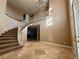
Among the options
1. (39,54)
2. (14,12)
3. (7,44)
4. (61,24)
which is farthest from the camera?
(14,12)

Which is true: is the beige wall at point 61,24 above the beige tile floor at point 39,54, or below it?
above

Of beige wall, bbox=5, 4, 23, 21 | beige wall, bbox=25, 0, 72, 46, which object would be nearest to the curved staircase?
beige wall, bbox=25, 0, 72, 46

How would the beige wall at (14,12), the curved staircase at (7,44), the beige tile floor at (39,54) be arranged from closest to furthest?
the beige tile floor at (39,54) < the curved staircase at (7,44) < the beige wall at (14,12)

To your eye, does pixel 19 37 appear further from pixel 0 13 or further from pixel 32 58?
pixel 32 58

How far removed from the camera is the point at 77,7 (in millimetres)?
3461

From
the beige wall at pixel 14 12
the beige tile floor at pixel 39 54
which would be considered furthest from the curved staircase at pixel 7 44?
the beige wall at pixel 14 12

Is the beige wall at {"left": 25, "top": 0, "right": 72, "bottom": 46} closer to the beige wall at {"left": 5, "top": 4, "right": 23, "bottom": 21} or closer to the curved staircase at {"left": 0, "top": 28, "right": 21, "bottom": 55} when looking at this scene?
the curved staircase at {"left": 0, "top": 28, "right": 21, "bottom": 55}

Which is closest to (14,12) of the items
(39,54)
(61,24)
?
(61,24)

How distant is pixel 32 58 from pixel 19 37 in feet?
9.08

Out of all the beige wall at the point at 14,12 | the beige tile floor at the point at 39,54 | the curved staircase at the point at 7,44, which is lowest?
the beige tile floor at the point at 39,54

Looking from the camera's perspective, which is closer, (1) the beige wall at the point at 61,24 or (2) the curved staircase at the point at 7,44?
(2) the curved staircase at the point at 7,44

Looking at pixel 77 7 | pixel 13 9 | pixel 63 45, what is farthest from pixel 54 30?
pixel 13 9

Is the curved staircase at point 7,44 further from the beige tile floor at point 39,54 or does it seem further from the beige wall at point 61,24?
the beige wall at point 61,24

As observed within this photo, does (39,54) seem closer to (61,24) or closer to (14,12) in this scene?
(61,24)
